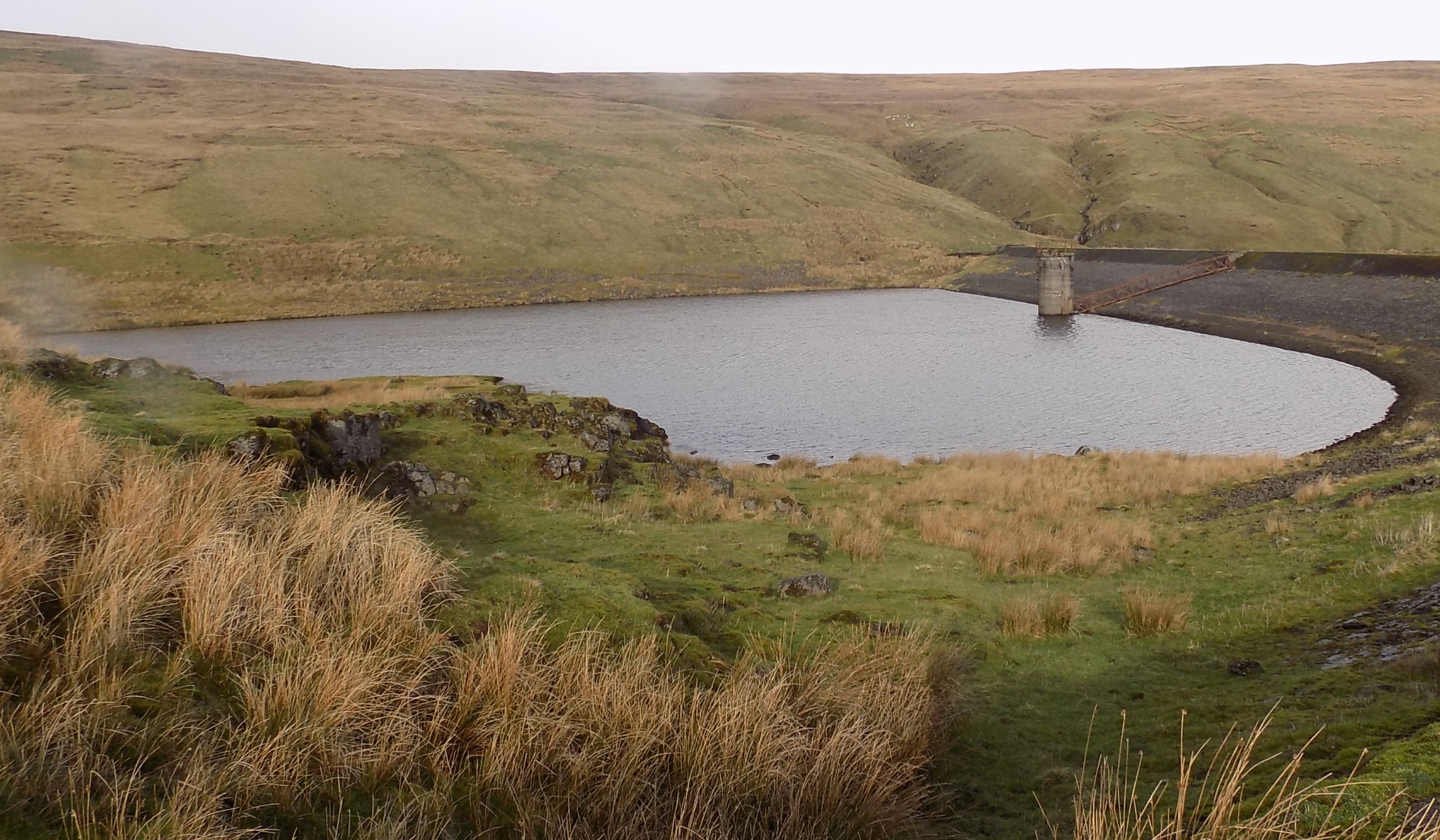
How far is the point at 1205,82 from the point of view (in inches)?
7180

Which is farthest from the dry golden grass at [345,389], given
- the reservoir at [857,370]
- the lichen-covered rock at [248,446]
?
the lichen-covered rock at [248,446]

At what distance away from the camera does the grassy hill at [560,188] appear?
71375 mm

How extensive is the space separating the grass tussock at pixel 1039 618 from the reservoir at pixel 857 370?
16.8 meters

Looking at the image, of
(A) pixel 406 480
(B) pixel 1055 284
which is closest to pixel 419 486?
(A) pixel 406 480

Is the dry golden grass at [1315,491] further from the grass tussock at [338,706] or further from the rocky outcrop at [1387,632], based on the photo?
the grass tussock at [338,706]

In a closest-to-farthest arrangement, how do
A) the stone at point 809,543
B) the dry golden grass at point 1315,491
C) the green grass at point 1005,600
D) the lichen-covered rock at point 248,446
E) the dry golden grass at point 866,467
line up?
1. the green grass at point 1005,600
2. the lichen-covered rock at point 248,446
3. the stone at point 809,543
4. the dry golden grass at point 1315,491
5. the dry golden grass at point 866,467

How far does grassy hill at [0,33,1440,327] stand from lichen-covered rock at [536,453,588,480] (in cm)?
5560

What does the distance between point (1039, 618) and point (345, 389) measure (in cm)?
2715

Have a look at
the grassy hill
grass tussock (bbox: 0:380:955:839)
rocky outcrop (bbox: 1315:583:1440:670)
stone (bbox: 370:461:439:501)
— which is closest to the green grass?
rocky outcrop (bbox: 1315:583:1440:670)

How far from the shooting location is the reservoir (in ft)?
101

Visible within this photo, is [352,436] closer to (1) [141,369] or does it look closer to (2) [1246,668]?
(1) [141,369]

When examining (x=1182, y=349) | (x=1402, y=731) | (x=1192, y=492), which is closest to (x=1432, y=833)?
(x=1402, y=731)

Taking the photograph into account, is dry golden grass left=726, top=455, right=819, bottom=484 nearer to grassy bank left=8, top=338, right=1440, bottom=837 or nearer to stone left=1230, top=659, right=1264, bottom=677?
grassy bank left=8, top=338, right=1440, bottom=837

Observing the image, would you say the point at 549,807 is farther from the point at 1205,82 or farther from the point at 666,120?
the point at 1205,82
